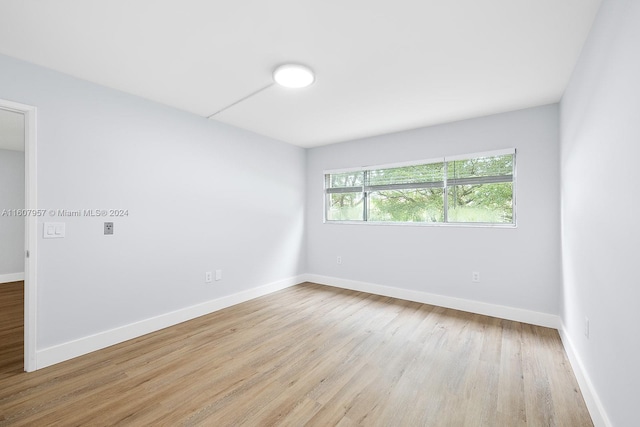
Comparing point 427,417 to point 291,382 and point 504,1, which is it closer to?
point 291,382

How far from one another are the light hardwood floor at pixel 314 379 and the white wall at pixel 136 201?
19.3 inches

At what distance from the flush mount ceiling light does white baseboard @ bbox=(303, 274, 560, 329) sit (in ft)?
10.3

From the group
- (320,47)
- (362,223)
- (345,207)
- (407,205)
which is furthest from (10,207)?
(407,205)

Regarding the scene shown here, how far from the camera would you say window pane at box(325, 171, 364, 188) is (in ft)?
15.2

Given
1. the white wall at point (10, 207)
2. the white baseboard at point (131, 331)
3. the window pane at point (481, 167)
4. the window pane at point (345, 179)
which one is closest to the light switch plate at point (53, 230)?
the white baseboard at point (131, 331)

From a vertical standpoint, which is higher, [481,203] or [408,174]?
[408,174]

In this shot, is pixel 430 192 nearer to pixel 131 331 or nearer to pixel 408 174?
pixel 408 174

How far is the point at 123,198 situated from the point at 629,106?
12.5 ft

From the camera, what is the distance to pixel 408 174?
13.4 feet

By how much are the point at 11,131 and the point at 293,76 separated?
4583 mm

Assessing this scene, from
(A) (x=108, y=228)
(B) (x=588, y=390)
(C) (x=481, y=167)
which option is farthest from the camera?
(C) (x=481, y=167)

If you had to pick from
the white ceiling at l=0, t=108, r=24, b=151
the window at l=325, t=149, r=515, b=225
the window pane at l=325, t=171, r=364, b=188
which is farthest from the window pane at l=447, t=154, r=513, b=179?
the white ceiling at l=0, t=108, r=24, b=151

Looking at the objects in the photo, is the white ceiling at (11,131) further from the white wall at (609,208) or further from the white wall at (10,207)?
the white wall at (609,208)

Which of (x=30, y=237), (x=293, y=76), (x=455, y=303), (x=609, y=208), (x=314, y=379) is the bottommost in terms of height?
(x=314, y=379)
